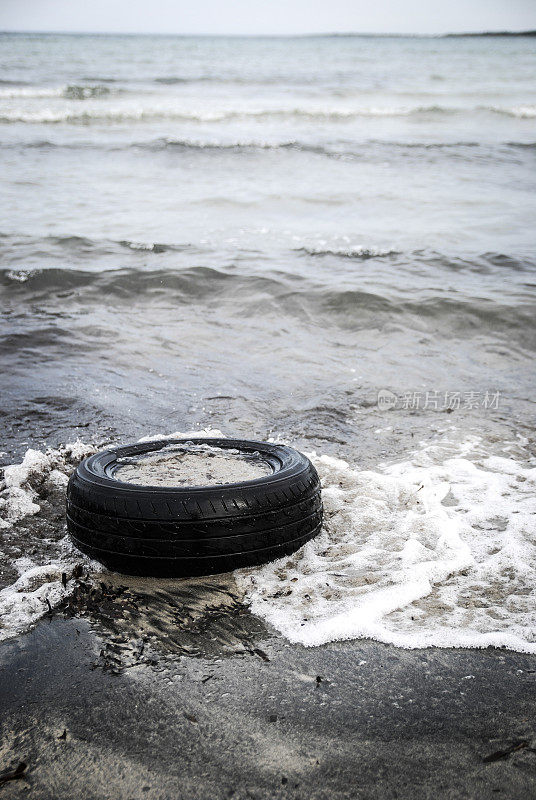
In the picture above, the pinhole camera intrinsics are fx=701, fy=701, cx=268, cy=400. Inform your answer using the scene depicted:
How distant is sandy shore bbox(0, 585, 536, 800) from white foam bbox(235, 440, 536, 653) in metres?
0.14

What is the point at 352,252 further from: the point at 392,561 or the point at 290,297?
the point at 392,561

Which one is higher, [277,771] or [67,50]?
[67,50]

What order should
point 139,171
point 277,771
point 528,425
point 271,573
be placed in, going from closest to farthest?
point 277,771
point 271,573
point 528,425
point 139,171

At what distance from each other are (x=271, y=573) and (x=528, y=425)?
2.87 metres

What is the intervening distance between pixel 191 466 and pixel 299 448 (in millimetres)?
1240

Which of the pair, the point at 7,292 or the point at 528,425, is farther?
the point at 7,292

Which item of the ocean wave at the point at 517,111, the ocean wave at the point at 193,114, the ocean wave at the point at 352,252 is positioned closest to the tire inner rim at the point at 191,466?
the ocean wave at the point at 352,252

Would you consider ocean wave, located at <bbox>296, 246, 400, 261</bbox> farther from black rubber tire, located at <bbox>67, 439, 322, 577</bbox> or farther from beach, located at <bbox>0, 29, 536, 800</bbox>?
black rubber tire, located at <bbox>67, 439, 322, 577</bbox>

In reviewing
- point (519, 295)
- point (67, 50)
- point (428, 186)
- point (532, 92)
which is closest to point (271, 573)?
point (519, 295)

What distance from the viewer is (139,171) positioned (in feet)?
52.2

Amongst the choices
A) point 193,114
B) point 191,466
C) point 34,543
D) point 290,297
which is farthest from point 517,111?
point 34,543

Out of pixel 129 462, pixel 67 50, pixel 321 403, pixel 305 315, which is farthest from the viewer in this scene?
pixel 67 50

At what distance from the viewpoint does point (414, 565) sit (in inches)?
125

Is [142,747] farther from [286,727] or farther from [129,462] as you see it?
[129,462]
